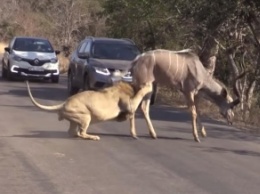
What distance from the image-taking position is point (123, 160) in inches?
494

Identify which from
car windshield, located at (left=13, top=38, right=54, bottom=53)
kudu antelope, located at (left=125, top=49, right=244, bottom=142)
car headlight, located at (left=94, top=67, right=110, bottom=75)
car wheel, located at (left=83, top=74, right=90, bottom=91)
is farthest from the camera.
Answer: car windshield, located at (left=13, top=38, right=54, bottom=53)

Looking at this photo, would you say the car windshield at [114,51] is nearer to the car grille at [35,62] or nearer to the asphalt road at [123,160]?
the asphalt road at [123,160]

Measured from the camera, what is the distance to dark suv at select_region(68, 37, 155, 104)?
22.7 meters

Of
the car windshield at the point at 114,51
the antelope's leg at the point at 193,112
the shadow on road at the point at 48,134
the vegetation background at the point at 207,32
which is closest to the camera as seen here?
the shadow on road at the point at 48,134

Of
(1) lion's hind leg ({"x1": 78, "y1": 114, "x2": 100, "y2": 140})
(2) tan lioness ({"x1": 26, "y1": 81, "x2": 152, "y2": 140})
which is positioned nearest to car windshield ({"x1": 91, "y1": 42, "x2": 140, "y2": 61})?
(2) tan lioness ({"x1": 26, "y1": 81, "x2": 152, "y2": 140})

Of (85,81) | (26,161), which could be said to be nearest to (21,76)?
(85,81)

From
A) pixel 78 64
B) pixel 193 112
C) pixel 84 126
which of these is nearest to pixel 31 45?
pixel 78 64

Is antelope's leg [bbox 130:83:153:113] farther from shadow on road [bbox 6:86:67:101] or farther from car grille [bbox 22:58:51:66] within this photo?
car grille [bbox 22:58:51:66]

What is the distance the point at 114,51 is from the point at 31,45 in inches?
346

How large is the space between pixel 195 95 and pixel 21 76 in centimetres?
1584

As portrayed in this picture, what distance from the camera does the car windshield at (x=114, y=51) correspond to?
23.6 meters

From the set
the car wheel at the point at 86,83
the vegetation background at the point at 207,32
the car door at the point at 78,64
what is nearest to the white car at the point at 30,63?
the vegetation background at the point at 207,32

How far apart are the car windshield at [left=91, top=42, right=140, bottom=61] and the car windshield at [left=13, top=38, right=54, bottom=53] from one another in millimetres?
7940

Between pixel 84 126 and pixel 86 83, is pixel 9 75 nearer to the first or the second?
pixel 86 83
